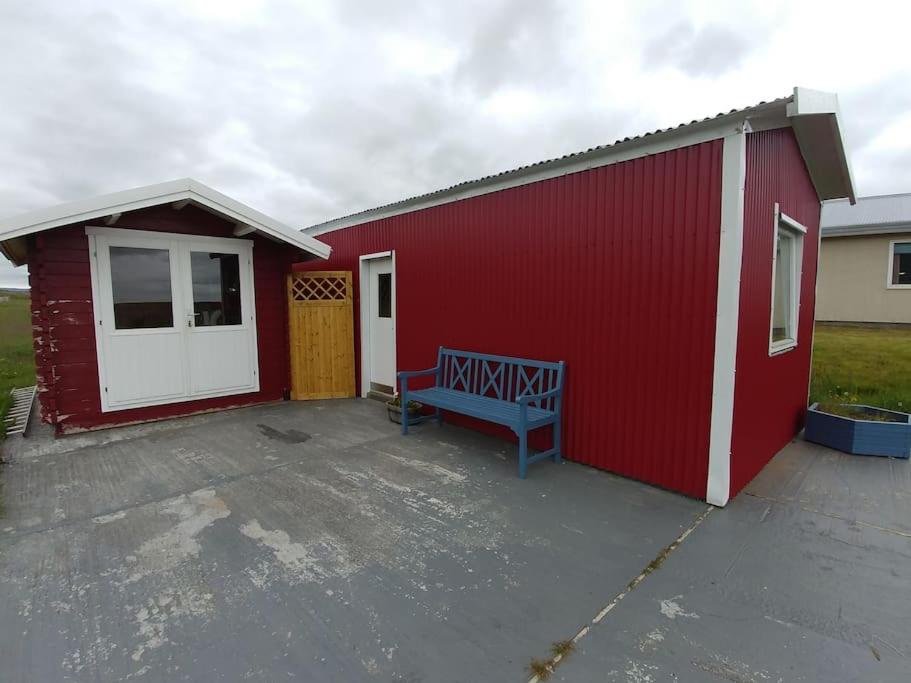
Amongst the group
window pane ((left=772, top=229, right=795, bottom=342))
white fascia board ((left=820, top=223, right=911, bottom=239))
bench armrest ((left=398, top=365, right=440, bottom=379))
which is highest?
white fascia board ((left=820, top=223, right=911, bottom=239))

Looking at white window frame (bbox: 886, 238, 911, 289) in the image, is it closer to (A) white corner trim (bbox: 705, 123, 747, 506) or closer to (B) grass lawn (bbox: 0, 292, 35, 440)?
(A) white corner trim (bbox: 705, 123, 747, 506)

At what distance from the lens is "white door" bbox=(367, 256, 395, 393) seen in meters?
5.93

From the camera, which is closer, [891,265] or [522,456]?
[522,456]

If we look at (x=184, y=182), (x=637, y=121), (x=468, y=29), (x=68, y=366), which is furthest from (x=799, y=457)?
(x=637, y=121)

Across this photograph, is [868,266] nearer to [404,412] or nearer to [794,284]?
[794,284]

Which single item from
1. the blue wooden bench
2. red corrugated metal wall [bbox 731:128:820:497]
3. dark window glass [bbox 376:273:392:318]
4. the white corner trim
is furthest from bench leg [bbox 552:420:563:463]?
dark window glass [bbox 376:273:392:318]

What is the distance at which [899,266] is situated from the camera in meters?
10.5

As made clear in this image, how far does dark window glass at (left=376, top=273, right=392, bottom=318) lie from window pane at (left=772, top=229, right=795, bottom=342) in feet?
14.6

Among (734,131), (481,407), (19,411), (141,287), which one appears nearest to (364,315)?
(141,287)

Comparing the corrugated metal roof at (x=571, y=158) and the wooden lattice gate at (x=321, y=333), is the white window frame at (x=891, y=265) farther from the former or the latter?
the wooden lattice gate at (x=321, y=333)

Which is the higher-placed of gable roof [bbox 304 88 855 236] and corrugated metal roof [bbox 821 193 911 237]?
corrugated metal roof [bbox 821 193 911 237]

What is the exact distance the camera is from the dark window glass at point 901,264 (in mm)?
10391

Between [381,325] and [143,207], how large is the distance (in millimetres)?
3015

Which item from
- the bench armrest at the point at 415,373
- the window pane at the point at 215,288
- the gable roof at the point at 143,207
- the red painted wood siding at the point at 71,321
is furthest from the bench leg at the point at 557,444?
the red painted wood siding at the point at 71,321
